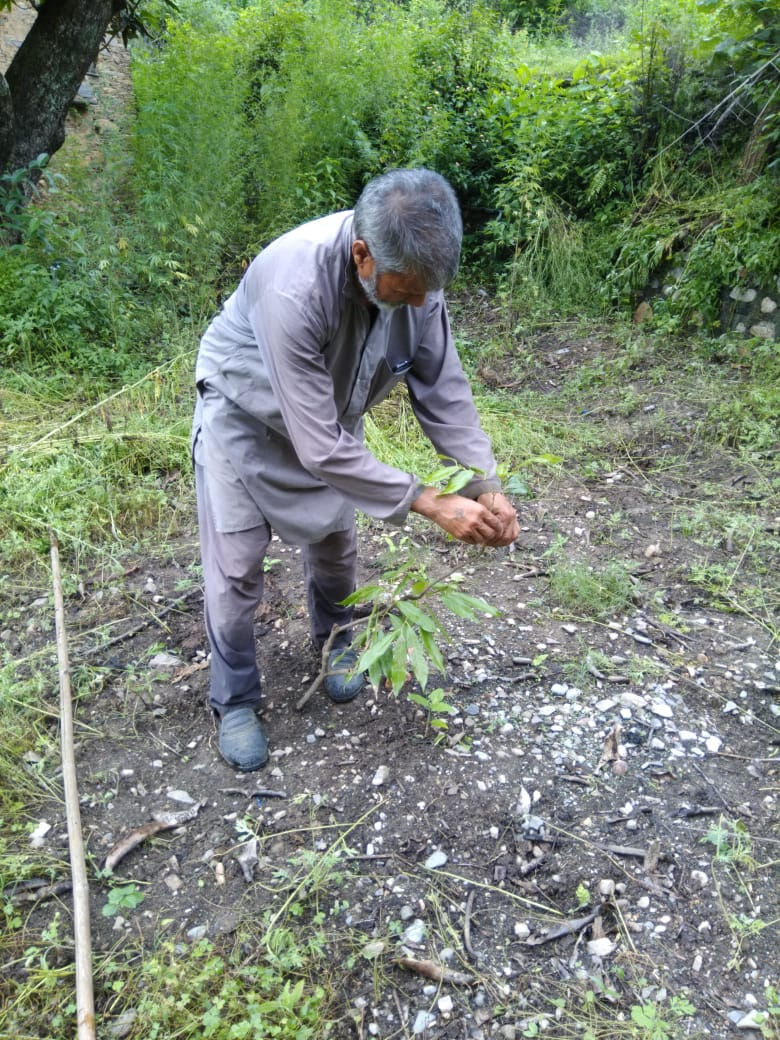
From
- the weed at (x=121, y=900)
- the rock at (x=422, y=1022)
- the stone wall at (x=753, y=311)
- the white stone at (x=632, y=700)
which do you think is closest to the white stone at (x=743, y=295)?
the stone wall at (x=753, y=311)

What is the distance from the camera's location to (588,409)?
4.52 meters

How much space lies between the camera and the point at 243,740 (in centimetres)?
224

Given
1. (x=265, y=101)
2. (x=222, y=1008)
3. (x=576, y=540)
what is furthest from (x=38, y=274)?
(x=222, y=1008)

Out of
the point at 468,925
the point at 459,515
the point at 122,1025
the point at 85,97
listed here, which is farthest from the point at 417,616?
→ the point at 85,97

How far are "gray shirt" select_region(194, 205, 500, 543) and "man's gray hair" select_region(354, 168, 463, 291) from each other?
0.15 metres

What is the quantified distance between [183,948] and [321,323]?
4.98 feet

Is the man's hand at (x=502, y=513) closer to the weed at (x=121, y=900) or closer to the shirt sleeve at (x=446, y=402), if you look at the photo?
the shirt sleeve at (x=446, y=402)

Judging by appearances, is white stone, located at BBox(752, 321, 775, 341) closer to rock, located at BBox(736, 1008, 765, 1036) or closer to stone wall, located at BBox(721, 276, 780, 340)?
stone wall, located at BBox(721, 276, 780, 340)

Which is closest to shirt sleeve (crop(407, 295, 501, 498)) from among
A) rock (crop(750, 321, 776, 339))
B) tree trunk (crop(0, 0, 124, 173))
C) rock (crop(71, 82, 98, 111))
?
rock (crop(750, 321, 776, 339))

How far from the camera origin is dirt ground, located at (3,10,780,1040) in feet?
5.73

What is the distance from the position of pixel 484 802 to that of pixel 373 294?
1.41 m

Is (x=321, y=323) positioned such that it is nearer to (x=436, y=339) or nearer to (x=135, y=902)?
(x=436, y=339)

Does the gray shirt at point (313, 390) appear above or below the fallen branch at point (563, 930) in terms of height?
above

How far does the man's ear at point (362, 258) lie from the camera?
1663 mm
